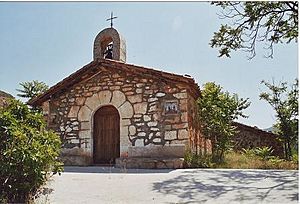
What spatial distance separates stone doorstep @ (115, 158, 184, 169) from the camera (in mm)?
8341

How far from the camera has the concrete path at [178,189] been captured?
4.47 meters

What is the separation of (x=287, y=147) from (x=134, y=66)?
29.0ft

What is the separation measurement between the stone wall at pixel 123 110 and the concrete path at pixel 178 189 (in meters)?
2.70

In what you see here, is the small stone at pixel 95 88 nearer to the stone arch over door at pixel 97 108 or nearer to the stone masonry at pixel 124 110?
the stone masonry at pixel 124 110

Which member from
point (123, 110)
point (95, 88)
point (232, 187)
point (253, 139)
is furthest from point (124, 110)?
point (253, 139)

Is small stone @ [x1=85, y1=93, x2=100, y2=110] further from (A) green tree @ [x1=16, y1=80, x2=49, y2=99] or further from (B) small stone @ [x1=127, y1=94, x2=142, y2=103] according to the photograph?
(A) green tree @ [x1=16, y1=80, x2=49, y2=99]

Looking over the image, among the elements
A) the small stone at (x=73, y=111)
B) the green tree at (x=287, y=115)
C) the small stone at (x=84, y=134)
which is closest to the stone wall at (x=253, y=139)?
the green tree at (x=287, y=115)

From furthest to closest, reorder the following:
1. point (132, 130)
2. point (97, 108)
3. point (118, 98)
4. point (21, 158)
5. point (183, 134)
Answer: point (97, 108) → point (118, 98) → point (132, 130) → point (183, 134) → point (21, 158)

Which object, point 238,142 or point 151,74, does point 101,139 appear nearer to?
point 151,74

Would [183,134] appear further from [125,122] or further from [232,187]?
[232,187]

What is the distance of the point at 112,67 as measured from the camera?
33.2 ft

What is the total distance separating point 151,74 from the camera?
9547mm

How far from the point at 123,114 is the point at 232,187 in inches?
202

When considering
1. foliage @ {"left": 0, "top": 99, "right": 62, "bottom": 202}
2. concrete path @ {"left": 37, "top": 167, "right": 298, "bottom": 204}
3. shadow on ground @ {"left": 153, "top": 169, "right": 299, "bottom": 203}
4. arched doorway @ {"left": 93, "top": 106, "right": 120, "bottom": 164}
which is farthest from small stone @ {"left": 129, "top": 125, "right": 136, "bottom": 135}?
foliage @ {"left": 0, "top": 99, "right": 62, "bottom": 202}
